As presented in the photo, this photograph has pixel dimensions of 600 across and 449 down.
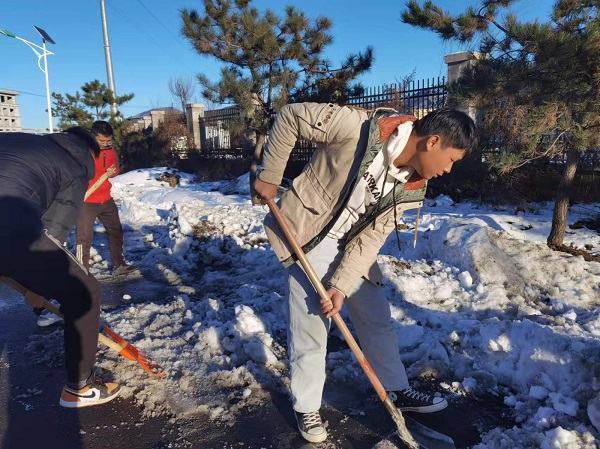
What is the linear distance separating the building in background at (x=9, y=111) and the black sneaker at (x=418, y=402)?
28392 millimetres

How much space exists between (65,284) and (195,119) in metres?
17.6

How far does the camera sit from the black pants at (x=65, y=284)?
2436 millimetres

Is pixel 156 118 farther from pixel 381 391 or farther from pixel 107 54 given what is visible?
pixel 381 391

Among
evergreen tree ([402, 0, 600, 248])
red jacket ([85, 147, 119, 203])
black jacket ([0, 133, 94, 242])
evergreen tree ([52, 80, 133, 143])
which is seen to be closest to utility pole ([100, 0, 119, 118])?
evergreen tree ([52, 80, 133, 143])

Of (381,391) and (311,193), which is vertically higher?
(311,193)

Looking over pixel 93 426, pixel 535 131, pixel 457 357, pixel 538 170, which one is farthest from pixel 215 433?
pixel 538 170

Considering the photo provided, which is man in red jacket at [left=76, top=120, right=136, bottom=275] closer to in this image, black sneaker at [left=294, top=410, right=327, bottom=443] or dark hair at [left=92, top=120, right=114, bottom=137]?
dark hair at [left=92, top=120, right=114, bottom=137]

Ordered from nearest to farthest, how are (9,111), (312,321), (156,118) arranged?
(312,321), (156,118), (9,111)

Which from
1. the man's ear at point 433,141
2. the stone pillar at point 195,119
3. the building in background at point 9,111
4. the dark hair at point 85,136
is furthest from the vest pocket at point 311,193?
the building in background at point 9,111

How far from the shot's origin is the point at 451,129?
82.0 inches

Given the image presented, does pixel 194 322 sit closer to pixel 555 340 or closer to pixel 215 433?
pixel 215 433

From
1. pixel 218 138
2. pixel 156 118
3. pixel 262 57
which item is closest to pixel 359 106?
pixel 262 57

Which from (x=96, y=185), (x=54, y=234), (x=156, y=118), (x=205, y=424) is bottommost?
(x=205, y=424)

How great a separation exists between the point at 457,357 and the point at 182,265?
386 cm
